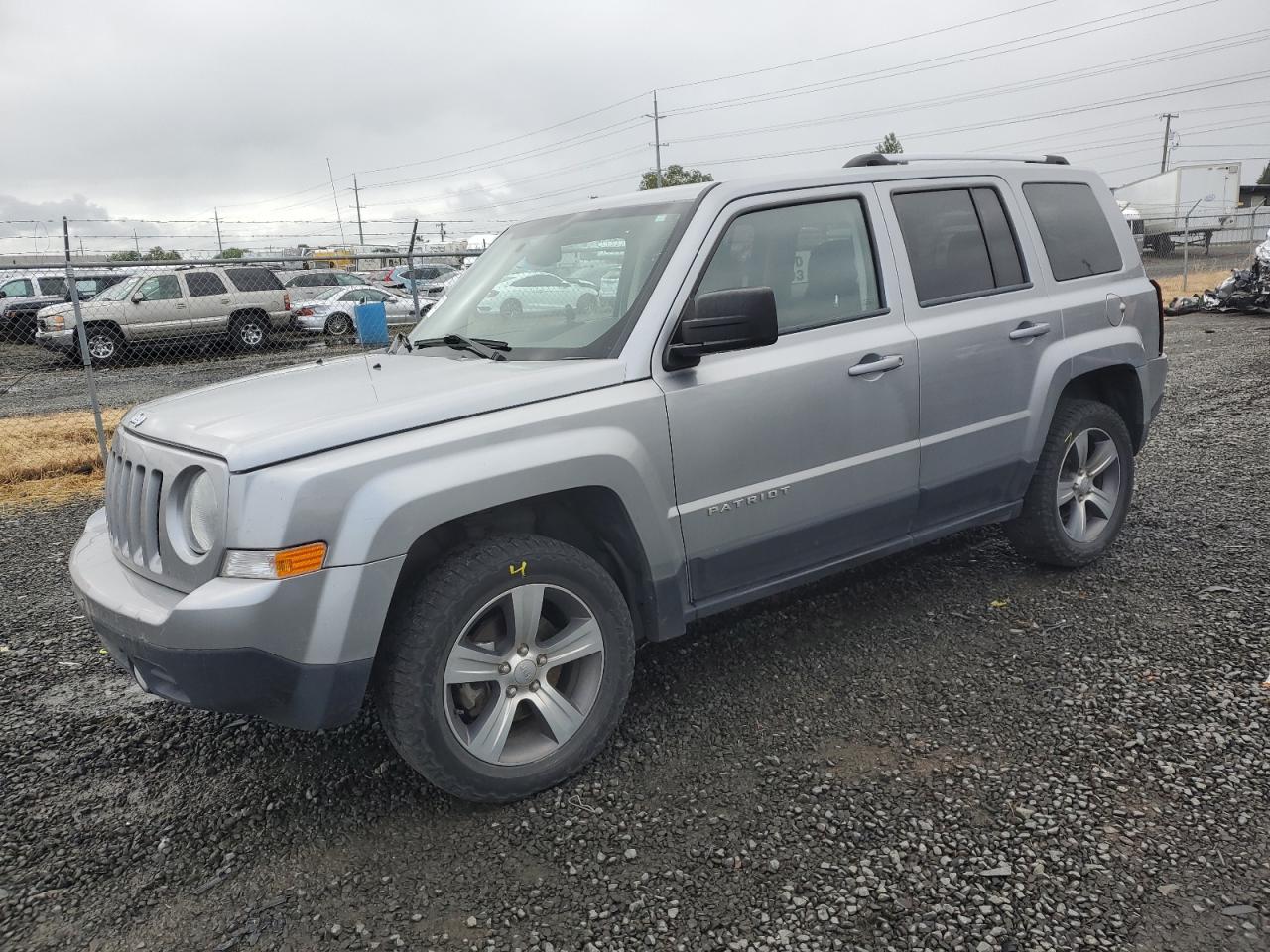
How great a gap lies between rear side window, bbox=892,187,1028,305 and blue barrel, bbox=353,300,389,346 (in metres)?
7.05

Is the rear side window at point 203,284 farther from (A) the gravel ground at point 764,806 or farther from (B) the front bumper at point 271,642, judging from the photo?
(B) the front bumper at point 271,642

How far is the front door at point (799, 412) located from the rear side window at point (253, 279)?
713 inches

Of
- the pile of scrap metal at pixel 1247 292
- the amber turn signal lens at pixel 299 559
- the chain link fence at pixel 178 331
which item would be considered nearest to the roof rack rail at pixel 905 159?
the amber turn signal lens at pixel 299 559

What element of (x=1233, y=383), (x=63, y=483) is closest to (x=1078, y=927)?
(x=63, y=483)

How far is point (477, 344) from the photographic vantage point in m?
3.59

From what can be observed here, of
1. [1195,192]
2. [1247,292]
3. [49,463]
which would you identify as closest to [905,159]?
[49,463]

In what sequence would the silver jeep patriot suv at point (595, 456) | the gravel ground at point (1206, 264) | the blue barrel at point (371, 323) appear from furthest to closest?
the gravel ground at point (1206, 264) → the blue barrel at point (371, 323) → the silver jeep patriot suv at point (595, 456)

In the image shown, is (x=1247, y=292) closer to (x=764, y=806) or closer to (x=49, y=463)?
(x=764, y=806)

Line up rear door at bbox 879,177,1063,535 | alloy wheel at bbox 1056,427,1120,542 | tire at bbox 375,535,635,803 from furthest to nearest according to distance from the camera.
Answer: alloy wheel at bbox 1056,427,1120,542 < rear door at bbox 879,177,1063,535 < tire at bbox 375,535,635,803

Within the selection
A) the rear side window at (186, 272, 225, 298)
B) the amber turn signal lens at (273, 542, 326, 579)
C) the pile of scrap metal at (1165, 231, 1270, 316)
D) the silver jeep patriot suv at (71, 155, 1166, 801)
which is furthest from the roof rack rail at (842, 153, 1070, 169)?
the rear side window at (186, 272, 225, 298)

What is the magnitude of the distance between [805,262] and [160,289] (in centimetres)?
1772

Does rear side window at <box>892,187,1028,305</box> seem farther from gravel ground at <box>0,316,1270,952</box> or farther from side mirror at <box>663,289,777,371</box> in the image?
gravel ground at <box>0,316,1270,952</box>

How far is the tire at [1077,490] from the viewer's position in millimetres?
4445

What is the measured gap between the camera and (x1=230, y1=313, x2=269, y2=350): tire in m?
19.1
